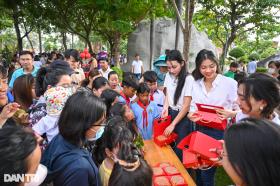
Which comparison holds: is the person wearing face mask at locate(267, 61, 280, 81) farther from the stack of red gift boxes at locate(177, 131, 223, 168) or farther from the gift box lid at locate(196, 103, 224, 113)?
the stack of red gift boxes at locate(177, 131, 223, 168)

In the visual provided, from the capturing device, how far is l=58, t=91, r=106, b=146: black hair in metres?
1.59

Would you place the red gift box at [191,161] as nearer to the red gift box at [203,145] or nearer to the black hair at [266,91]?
the red gift box at [203,145]

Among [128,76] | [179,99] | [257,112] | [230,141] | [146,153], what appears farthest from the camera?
[128,76]

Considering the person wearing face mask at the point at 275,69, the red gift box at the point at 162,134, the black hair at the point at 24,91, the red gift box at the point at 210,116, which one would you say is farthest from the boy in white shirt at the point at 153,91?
the person wearing face mask at the point at 275,69

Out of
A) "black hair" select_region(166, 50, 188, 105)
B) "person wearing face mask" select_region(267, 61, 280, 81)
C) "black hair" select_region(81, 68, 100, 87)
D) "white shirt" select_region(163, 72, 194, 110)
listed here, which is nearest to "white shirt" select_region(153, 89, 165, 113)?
"white shirt" select_region(163, 72, 194, 110)

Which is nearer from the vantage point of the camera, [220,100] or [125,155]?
[125,155]

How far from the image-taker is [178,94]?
10.7ft

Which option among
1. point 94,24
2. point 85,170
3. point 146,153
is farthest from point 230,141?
point 94,24

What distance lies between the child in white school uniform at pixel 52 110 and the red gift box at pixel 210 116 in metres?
1.23

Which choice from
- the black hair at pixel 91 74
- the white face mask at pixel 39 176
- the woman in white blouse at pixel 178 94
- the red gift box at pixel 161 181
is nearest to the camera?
the white face mask at pixel 39 176

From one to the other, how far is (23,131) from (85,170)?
401 millimetres

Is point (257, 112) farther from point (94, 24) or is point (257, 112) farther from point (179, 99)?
point (94, 24)

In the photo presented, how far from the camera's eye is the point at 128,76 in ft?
12.7

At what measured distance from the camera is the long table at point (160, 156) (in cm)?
243
